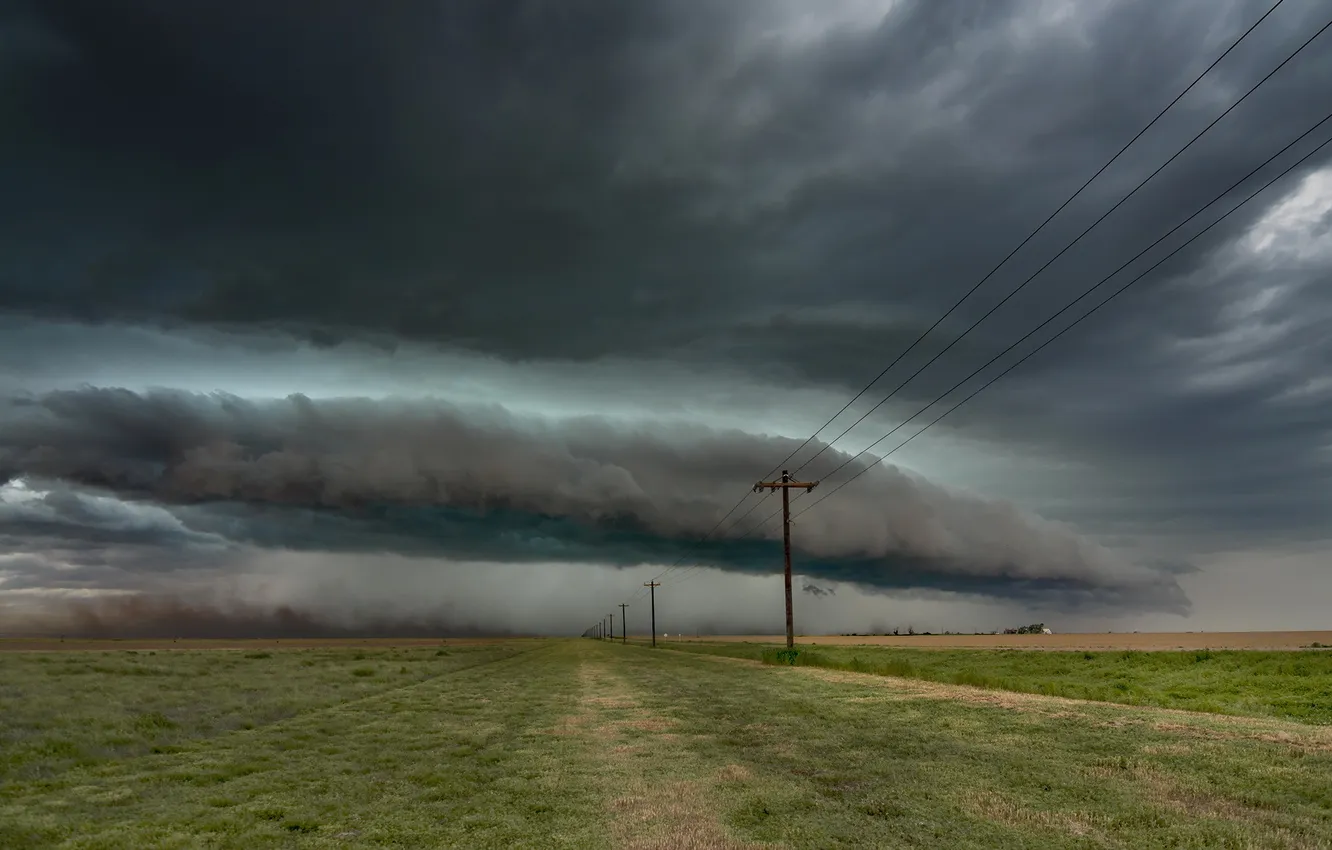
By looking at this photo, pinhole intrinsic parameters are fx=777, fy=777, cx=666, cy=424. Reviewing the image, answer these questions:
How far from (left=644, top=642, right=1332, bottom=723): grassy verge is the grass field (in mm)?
10276

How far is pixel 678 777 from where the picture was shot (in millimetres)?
14320

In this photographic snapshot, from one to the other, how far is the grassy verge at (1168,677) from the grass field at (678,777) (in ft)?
33.7

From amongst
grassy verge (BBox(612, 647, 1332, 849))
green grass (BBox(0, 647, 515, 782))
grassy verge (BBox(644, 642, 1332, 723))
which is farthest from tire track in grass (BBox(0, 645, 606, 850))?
grassy verge (BBox(644, 642, 1332, 723))

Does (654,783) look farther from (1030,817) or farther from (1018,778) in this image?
(1018,778)

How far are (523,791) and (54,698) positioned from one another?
29442mm

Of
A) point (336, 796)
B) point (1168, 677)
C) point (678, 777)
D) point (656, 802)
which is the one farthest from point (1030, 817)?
point (1168, 677)

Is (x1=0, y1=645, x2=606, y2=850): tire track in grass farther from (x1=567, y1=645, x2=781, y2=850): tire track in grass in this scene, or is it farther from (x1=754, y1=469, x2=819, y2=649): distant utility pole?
(x1=754, y1=469, x2=819, y2=649): distant utility pole

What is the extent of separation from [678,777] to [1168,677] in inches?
2124

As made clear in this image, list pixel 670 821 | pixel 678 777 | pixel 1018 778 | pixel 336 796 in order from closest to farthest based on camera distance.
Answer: pixel 670 821, pixel 1018 778, pixel 336 796, pixel 678 777

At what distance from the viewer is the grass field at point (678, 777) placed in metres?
10.5

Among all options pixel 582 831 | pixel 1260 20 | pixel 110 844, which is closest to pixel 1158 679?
pixel 1260 20

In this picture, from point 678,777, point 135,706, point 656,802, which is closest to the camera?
point 656,802

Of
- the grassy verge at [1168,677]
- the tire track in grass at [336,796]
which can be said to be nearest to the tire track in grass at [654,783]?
the tire track in grass at [336,796]

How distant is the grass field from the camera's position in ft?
34.3
